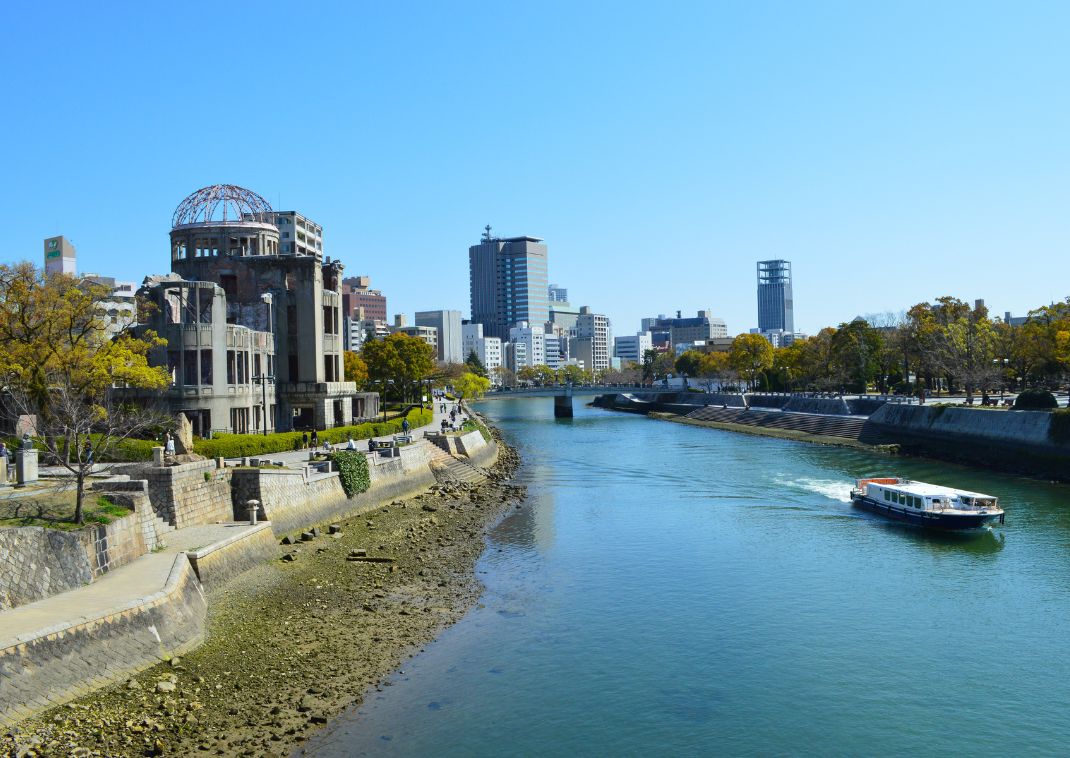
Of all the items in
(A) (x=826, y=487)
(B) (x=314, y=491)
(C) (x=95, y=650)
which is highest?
(B) (x=314, y=491)

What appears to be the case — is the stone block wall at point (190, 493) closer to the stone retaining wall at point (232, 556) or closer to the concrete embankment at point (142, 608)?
the concrete embankment at point (142, 608)

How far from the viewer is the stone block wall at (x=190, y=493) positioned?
114 feet

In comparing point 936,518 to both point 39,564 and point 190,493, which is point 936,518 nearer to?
point 190,493

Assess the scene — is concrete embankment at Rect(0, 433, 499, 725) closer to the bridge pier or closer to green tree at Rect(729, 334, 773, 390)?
green tree at Rect(729, 334, 773, 390)

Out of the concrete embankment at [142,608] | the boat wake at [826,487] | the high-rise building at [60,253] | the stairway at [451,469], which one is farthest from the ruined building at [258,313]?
the high-rise building at [60,253]

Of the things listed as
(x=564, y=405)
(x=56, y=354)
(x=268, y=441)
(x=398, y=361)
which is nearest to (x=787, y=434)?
(x=398, y=361)

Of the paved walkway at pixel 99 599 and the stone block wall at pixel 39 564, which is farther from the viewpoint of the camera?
the stone block wall at pixel 39 564

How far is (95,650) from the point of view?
22297 millimetres

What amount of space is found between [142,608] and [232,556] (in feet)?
28.1

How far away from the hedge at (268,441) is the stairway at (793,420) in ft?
174

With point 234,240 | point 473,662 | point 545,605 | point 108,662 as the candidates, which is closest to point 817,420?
point 234,240

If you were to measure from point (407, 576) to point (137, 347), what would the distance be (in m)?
22.9

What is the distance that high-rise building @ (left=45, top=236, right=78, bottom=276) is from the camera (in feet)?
516

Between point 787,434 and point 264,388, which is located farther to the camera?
point 787,434
